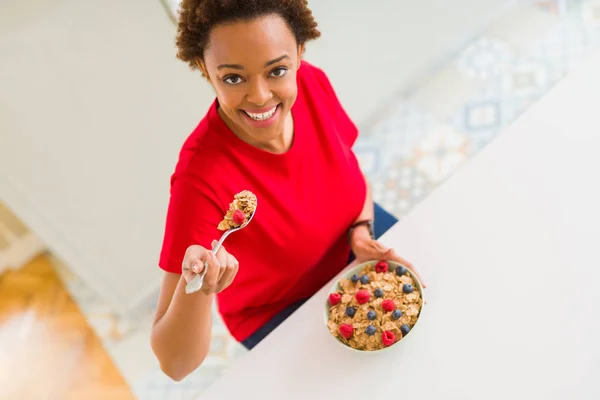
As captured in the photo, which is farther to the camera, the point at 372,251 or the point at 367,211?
the point at 367,211

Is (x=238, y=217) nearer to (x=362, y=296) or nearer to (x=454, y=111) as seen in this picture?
(x=362, y=296)

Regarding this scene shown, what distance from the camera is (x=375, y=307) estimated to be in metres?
0.93

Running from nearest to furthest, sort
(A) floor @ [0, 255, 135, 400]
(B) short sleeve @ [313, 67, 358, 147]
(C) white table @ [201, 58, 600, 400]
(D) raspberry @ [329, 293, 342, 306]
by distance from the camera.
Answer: (C) white table @ [201, 58, 600, 400]
(D) raspberry @ [329, 293, 342, 306]
(B) short sleeve @ [313, 67, 358, 147]
(A) floor @ [0, 255, 135, 400]

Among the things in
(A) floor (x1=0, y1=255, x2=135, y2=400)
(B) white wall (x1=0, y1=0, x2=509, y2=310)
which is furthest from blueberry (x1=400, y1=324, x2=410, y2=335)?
(A) floor (x1=0, y1=255, x2=135, y2=400)

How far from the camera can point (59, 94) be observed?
133 centimetres

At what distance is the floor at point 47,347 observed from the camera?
192cm

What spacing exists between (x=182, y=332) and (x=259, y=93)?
402 millimetres

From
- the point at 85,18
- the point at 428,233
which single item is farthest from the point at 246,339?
the point at 85,18

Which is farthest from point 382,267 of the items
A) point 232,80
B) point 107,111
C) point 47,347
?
point 47,347

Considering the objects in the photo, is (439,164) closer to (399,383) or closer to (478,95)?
(478,95)

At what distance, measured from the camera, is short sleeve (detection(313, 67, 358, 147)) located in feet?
3.72

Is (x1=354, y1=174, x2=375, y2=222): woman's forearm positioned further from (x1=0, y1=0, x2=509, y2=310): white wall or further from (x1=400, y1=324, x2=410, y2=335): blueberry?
(x1=0, y1=0, x2=509, y2=310): white wall

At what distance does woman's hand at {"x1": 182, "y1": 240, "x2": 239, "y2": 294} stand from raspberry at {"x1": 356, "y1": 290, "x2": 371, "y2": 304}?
0.81ft

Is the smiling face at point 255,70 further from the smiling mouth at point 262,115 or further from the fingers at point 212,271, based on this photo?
the fingers at point 212,271
